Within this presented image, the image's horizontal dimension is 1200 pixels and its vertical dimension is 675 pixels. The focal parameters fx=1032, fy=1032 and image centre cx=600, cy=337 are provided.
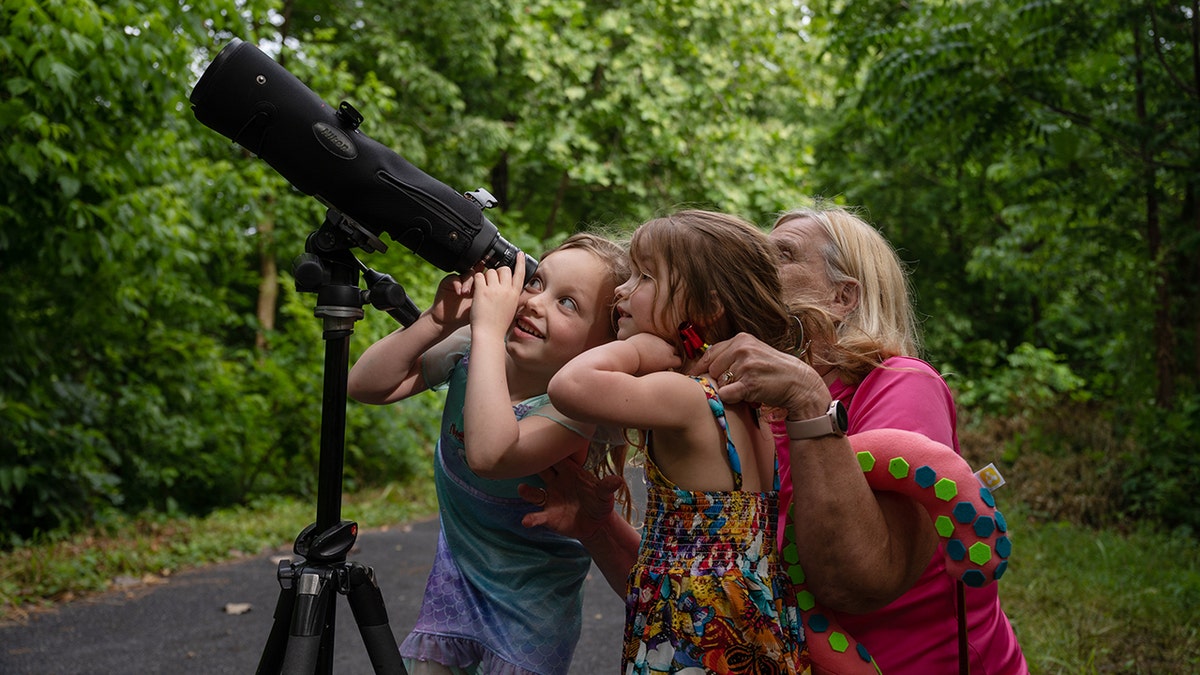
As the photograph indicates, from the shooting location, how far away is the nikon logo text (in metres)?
1.75

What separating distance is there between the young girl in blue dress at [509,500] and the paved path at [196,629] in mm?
1991

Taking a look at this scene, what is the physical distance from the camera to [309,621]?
163 cm

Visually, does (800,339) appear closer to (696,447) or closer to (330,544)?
(696,447)

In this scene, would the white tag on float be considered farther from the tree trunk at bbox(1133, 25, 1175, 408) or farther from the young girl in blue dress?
the tree trunk at bbox(1133, 25, 1175, 408)

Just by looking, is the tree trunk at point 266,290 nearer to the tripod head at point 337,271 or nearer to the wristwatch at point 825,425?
the tripod head at point 337,271

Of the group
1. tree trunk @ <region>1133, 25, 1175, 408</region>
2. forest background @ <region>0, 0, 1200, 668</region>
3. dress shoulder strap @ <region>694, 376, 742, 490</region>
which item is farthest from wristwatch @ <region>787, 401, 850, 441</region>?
tree trunk @ <region>1133, 25, 1175, 408</region>

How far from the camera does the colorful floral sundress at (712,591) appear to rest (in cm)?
161

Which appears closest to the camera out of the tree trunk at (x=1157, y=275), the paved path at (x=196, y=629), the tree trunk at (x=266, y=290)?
the paved path at (x=196, y=629)

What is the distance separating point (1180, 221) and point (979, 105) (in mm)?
1634

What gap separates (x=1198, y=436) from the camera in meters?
5.94

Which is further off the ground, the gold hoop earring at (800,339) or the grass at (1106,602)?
the gold hoop earring at (800,339)

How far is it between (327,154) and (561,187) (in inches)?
475

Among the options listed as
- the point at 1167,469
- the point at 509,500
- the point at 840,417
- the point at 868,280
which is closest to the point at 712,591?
the point at 840,417

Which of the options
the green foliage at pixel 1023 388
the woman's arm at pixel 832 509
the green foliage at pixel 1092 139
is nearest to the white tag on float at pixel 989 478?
the woman's arm at pixel 832 509
